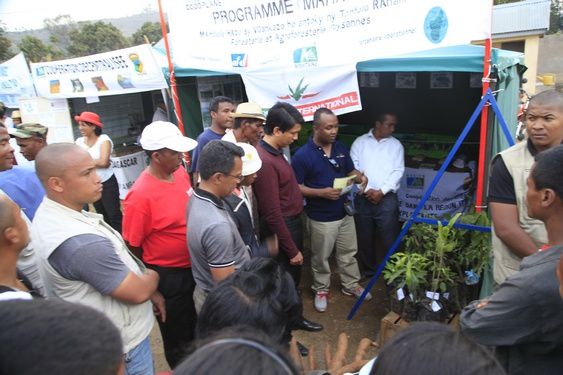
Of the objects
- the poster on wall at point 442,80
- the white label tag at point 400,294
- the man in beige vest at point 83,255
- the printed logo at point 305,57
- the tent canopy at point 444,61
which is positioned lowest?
the white label tag at point 400,294

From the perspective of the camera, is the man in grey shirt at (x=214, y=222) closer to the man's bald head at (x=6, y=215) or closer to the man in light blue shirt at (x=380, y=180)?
the man's bald head at (x=6, y=215)

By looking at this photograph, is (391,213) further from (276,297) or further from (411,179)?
(276,297)

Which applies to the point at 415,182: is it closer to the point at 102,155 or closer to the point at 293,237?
the point at 293,237

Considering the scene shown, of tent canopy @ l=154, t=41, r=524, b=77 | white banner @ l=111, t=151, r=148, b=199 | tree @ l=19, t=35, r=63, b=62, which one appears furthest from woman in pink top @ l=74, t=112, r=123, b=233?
tree @ l=19, t=35, r=63, b=62

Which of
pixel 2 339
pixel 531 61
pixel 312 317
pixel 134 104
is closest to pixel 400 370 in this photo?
pixel 2 339

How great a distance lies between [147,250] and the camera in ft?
7.66

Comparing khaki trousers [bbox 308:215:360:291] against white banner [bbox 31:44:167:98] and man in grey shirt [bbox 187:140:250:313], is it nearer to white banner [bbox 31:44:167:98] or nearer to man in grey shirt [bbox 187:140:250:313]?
man in grey shirt [bbox 187:140:250:313]

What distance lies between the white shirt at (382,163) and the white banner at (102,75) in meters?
2.97

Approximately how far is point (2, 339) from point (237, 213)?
160 centimetres

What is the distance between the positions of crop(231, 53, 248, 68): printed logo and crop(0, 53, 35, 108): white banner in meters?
5.67

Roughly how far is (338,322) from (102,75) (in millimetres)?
4999

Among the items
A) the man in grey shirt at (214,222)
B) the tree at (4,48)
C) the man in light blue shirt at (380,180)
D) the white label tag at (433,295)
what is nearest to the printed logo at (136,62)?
the man in light blue shirt at (380,180)

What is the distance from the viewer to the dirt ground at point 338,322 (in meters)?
3.19

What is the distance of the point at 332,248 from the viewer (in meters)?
3.59
